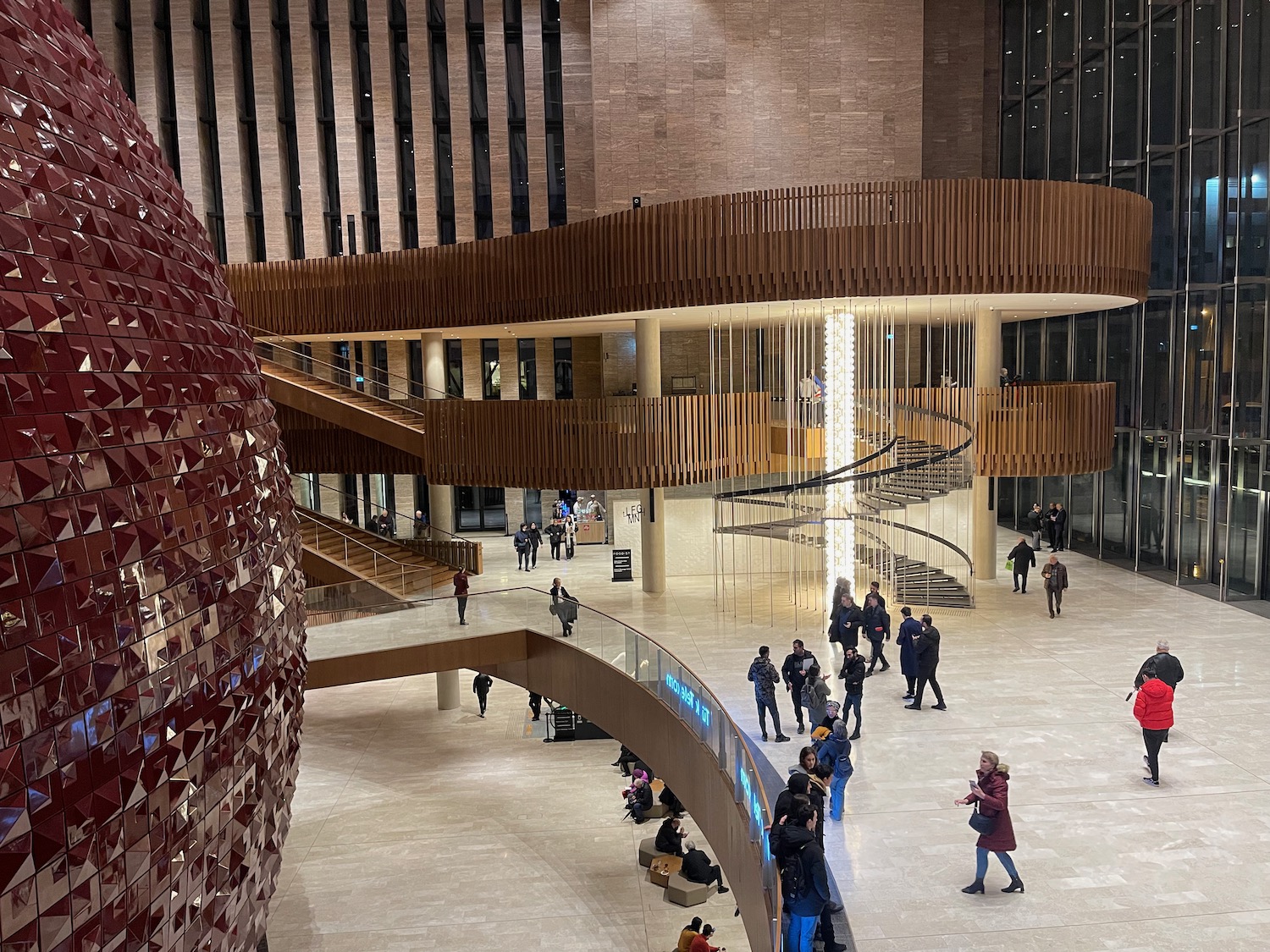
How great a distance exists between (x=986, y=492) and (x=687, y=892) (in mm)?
11803

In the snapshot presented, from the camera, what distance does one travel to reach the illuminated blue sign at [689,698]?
1231 centimetres

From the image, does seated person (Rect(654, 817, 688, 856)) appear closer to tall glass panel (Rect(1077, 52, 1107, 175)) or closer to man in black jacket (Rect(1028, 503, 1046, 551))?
man in black jacket (Rect(1028, 503, 1046, 551))

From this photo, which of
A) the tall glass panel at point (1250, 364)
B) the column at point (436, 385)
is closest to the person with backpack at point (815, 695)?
the tall glass panel at point (1250, 364)

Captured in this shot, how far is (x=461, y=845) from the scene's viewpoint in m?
18.7

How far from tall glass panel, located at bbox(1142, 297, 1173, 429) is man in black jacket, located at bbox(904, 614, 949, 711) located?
13315mm

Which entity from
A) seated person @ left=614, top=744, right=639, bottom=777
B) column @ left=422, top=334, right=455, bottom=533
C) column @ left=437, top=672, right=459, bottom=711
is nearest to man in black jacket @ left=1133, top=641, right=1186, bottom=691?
seated person @ left=614, top=744, right=639, bottom=777

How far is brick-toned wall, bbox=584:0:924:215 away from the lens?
26.4 m

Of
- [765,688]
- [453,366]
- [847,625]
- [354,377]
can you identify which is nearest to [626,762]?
[847,625]

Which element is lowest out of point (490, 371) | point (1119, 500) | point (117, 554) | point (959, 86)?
point (1119, 500)

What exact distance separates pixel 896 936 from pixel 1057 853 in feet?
7.90

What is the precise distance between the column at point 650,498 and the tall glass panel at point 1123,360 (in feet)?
38.0

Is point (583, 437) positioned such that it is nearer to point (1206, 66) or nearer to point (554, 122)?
point (1206, 66)

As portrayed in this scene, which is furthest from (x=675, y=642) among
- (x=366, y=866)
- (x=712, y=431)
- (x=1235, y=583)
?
(x=1235, y=583)

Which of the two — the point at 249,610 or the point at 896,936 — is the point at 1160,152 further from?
the point at 249,610
